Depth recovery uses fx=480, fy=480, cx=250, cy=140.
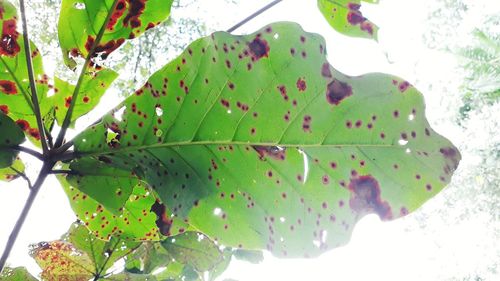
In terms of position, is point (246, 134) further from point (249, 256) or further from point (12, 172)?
point (249, 256)

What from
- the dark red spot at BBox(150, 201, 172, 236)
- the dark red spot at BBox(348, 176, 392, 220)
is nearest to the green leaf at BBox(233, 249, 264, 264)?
the dark red spot at BBox(150, 201, 172, 236)

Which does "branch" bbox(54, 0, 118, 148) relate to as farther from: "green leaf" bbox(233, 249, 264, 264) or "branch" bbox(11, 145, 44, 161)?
"green leaf" bbox(233, 249, 264, 264)

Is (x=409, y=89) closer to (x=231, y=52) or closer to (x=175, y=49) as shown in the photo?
(x=231, y=52)

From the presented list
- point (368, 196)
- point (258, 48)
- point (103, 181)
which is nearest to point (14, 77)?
point (103, 181)

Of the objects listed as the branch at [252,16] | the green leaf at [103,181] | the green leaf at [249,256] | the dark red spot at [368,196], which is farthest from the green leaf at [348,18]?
the green leaf at [249,256]

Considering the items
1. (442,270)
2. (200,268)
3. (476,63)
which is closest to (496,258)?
(442,270)

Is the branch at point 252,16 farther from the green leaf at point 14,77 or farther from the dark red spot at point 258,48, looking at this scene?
the green leaf at point 14,77
